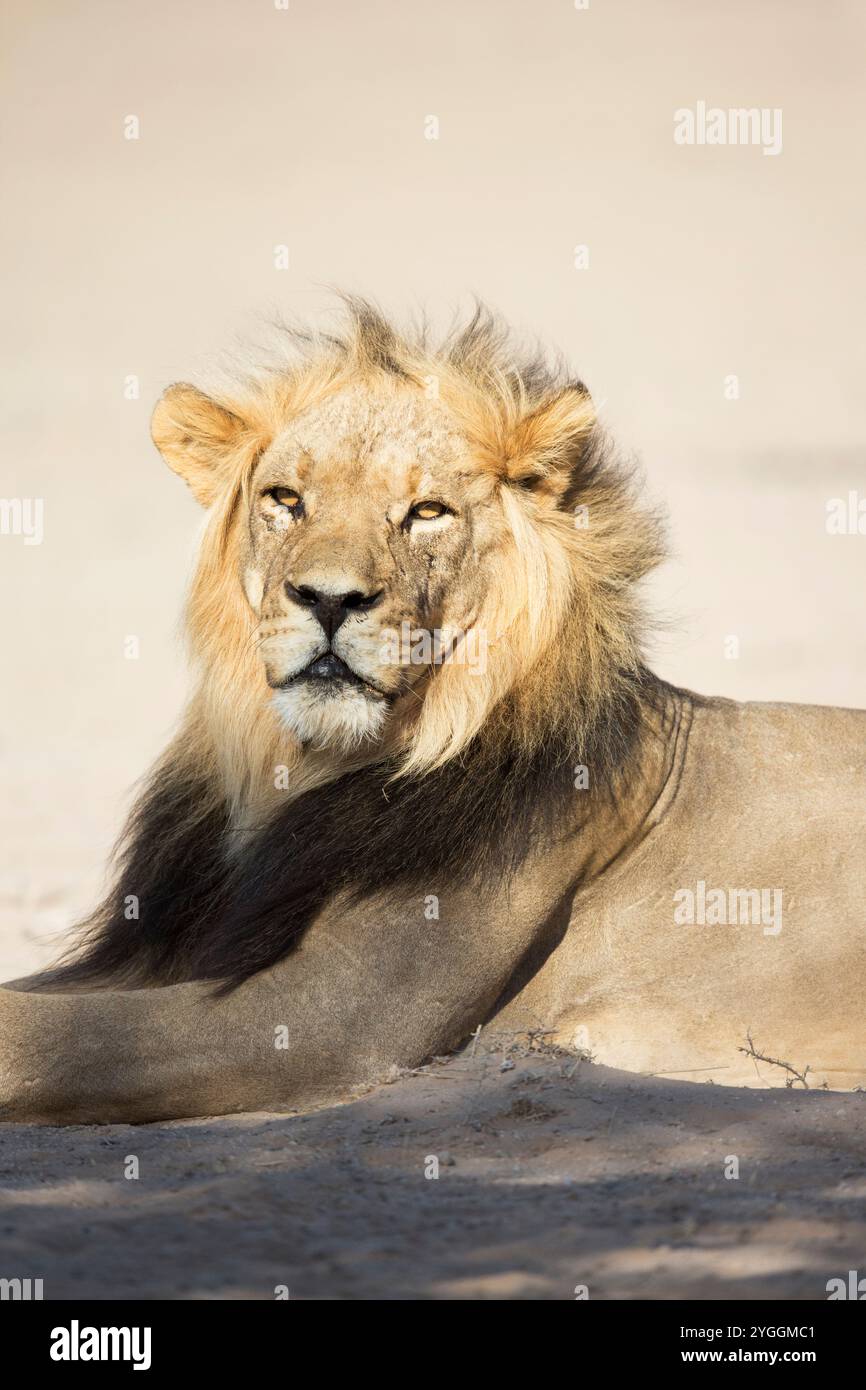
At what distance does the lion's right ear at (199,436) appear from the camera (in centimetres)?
548

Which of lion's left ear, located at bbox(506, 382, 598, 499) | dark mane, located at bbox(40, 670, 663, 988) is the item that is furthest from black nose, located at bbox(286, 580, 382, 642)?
lion's left ear, located at bbox(506, 382, 598, 499)

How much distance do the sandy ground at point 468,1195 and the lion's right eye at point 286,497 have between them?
1561 millimetres

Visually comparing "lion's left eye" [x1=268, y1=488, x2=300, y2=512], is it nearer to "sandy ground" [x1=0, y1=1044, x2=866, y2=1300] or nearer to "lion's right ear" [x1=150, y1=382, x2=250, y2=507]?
"lion's right ear" [x1=150, y1=382, x2=250, y2=507]

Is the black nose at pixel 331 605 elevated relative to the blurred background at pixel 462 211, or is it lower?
lower

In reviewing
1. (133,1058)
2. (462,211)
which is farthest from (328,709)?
(462,211)

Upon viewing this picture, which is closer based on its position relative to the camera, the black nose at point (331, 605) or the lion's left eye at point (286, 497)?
the black nose at point (331, 605)

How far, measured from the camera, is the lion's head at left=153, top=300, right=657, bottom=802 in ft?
16.1

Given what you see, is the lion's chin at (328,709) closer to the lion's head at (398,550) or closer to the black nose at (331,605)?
the lion's head at (398,550)

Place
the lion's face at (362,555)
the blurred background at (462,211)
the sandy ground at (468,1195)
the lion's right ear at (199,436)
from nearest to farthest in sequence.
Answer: the sandy ground at (468,1195)
the lion's face at (362,555)
the lion's right ear at (199,436)
the blurred background at (462,211)

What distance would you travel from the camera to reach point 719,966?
209 inches

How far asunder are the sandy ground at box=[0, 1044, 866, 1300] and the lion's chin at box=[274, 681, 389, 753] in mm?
902

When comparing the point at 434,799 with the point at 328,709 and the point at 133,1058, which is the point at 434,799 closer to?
the point at 328,709

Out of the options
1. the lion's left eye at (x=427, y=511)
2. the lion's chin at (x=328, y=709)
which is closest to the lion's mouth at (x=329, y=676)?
the lion's chin at (x=328, y=709)

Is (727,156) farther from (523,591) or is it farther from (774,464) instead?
(523,591)
